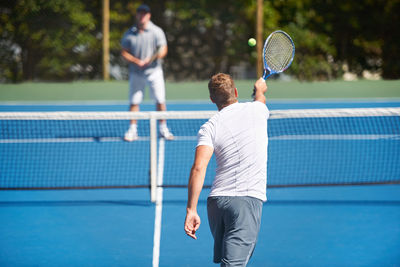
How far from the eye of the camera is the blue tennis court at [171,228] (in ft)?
13.5

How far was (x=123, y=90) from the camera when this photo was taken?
1327 cm

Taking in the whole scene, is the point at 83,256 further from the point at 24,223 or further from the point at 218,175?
the point at 218,175

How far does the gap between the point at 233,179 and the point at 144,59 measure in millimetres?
6175

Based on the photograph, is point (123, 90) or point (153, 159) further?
point (123, 90)

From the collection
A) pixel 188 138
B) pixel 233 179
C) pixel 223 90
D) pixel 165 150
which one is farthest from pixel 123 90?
pixel 233 179

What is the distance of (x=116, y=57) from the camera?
13328 mm

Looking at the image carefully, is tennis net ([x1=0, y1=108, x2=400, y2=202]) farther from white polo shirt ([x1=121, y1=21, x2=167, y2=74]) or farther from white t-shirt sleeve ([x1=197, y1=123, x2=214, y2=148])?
white t-shirt sleeve ([x1=197, y1=123, x2=214, y2=148])

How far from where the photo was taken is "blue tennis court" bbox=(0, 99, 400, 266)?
13.5 feet

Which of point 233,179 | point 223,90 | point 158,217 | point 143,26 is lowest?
point 158,217

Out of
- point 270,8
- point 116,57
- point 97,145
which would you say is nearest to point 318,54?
point 270,8

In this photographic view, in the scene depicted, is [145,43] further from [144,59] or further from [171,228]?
[171,228]

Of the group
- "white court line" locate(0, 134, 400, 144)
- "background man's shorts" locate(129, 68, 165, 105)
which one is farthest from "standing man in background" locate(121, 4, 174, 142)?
"white court line" locate(0, 134, 400, 144)

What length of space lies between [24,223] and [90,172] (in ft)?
6.65

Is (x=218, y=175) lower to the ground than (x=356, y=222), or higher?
higher
